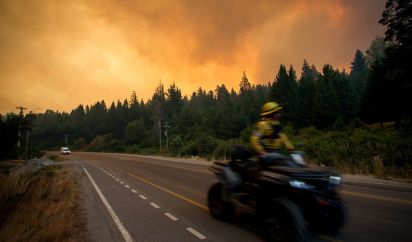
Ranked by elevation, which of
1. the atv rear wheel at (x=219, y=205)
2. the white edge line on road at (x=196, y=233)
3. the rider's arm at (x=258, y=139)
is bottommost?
the white edge line on road at (x=196, y=233)

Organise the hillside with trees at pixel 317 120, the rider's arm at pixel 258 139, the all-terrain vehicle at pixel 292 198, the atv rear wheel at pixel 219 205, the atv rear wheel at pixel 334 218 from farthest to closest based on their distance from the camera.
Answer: the hillside with trees at pixel 317 120
the atv rear wheel at pixel 219 205
the rider's arm at pixel 258 139
the atv rear wheel at pixel 334 218
the all-terrain vehicle at pixel 292 198

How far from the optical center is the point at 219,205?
7.20 meters

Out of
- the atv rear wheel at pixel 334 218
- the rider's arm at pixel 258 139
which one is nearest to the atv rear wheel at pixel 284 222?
the atv rear wheel at pixel 334 218

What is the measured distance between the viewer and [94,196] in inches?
474

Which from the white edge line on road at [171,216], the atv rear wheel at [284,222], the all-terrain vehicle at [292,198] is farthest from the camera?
the white edge line on road at [171,216]

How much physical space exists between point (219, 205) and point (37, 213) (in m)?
5.04

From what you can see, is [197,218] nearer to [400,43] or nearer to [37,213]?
[37,213]

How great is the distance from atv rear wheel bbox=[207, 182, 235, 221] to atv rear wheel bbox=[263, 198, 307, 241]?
6.07 ft

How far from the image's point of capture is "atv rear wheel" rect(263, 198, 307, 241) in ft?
14.9

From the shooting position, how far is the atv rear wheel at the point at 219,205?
6.99 metres

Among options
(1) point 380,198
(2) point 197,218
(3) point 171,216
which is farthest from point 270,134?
(1) point 380,198

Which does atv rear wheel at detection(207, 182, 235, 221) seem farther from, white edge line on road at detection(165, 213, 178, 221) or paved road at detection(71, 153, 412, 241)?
white edge line on road at detection(165, 213, 178, 221)

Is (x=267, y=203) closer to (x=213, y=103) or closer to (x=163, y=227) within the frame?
(x=163, y=227)

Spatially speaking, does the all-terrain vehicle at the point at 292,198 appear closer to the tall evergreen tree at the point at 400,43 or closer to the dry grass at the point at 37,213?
the dry grass at the point at 37,213
